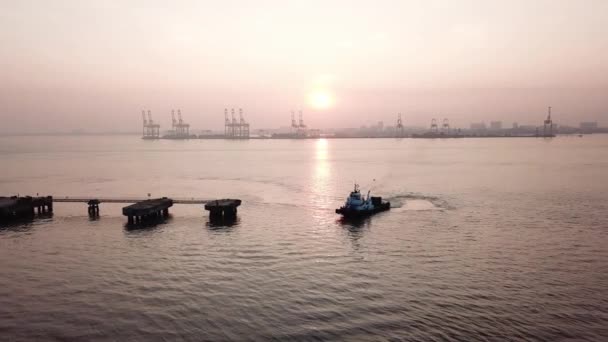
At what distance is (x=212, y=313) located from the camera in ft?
83.9

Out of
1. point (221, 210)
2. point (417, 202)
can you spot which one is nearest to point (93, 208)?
point (221, 210)

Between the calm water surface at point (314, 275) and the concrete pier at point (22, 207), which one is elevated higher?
the concrete pier at point (22, 207)

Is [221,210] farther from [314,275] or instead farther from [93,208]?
[314,275]

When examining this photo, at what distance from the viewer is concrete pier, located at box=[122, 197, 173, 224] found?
50.9m

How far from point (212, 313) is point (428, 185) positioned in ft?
222

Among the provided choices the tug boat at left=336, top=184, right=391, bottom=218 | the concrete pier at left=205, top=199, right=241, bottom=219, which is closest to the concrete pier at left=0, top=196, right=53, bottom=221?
the concrete pier at left=205, top=199, right=241, bottom=219

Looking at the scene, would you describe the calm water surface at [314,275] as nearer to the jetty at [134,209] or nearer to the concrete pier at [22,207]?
the jetty at [134,209]

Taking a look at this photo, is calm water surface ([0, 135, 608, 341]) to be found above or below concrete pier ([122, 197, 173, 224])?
below

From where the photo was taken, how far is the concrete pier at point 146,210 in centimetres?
5088

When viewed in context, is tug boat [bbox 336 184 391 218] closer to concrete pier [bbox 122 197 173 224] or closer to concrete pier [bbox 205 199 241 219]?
concrete pier [bbox 205 199 241 219]

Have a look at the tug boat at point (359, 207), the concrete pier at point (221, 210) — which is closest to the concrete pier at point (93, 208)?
the concrete pier at point (221, 210)

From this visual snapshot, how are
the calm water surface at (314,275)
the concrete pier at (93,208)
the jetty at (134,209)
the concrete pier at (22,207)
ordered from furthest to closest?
the concrete pier at (93,208)
the concrete pier at (22,207)
the jetty at (134,209)
the calm water surface at (314,275)

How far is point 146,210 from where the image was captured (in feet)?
169

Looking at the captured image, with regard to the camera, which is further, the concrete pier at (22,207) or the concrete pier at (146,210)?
the concrete pier at (22,207)
